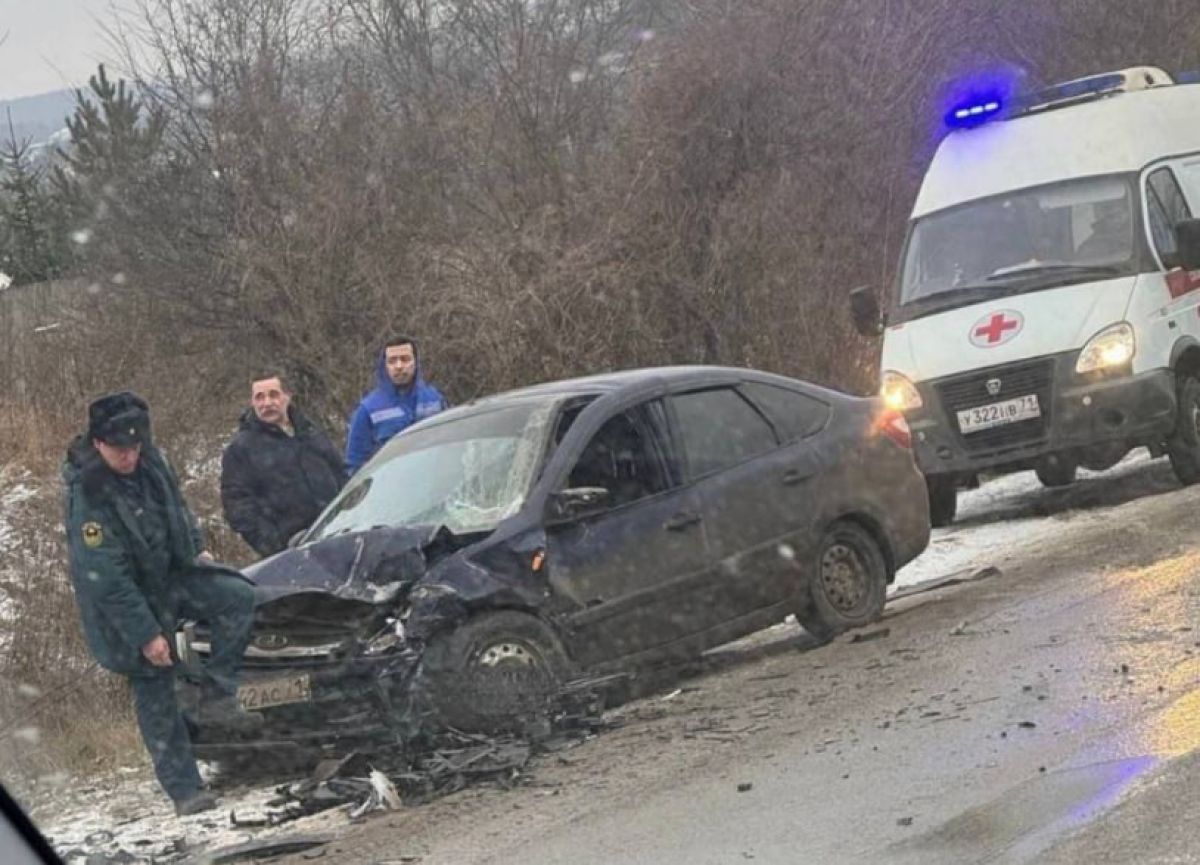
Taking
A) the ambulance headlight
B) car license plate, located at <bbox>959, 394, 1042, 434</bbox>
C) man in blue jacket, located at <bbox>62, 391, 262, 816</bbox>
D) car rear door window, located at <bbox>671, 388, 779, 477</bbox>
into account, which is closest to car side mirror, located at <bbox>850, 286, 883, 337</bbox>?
the ambulance headlight

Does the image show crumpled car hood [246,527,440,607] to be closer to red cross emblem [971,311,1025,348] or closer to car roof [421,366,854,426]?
car roof [421,366,854,426]

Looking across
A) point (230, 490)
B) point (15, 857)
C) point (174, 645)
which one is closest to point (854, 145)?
point (230, 490)

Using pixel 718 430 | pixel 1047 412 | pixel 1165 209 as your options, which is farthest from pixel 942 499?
pixel 718 430

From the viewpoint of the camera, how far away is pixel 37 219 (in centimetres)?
2592

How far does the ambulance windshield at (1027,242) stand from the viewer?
12141 mm

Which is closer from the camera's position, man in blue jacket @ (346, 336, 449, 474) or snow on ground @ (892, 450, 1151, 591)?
man in blue jacket @ (346, 336, 449, 474)

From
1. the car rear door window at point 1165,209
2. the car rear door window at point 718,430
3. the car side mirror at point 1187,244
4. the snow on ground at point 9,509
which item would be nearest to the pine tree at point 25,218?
the snow on ground at point 9,509

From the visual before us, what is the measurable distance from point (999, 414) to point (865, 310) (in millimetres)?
1492

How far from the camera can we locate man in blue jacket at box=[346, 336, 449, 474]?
9.67 metres

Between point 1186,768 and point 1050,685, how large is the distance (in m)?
1.41

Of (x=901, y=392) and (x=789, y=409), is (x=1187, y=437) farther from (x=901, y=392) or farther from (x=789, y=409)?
(x=789, y=409)

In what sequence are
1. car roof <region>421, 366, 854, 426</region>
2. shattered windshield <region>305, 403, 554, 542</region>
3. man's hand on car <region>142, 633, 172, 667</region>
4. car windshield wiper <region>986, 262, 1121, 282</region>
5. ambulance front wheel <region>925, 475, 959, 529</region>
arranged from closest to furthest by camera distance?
man's hand on car <region>142, 633, 172, 667</region> < shattered windshield <region>305, 403, 554, 542</region> < car roof <region>421, 366, 854, 426</region> < car windshield wiper <region>986, 262, 1121, 282</region> < ambulance front wheel <region>925, 475, 959, 529</region>

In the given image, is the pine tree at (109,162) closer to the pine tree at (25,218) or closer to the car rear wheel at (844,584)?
the pine tree at (25,218)

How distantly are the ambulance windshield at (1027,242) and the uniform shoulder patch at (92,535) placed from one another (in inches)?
288
